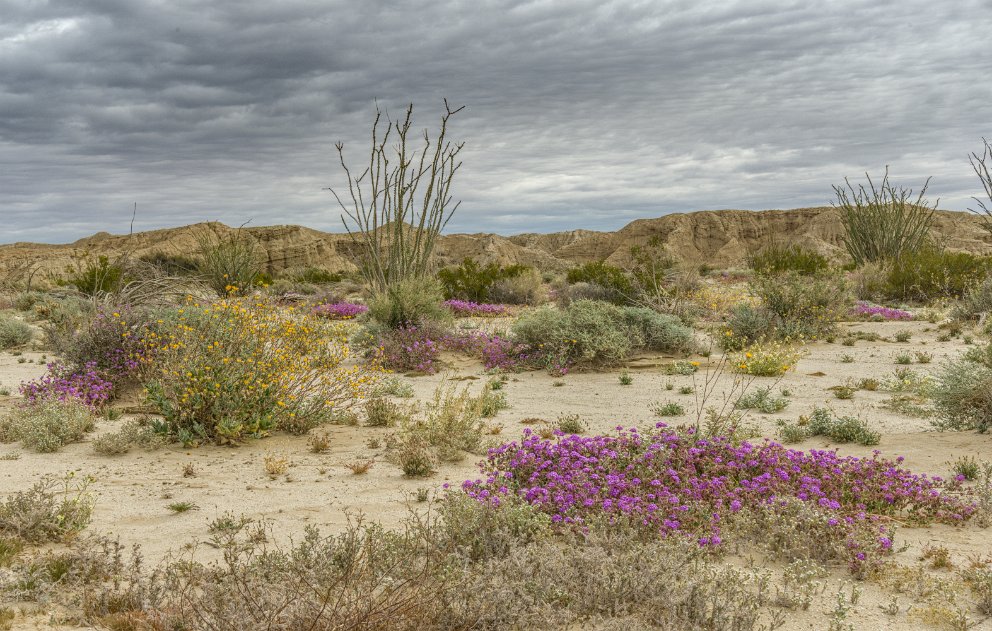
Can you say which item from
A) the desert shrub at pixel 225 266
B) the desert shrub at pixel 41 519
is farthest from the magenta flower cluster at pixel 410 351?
the desert shrub at pixel 225 266

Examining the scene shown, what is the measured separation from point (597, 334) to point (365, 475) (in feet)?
19.9

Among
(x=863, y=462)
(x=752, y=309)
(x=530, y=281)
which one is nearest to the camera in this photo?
(x=863, y=462)

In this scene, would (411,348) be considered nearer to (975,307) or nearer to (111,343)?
(111,343)

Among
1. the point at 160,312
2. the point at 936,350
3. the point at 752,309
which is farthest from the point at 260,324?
the point at 936,350

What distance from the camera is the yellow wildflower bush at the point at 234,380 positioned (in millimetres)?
6598

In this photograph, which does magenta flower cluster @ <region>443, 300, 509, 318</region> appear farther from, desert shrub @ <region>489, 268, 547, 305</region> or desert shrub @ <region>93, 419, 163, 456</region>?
desert shrub @ <region>93, 419, 163, 456</region>

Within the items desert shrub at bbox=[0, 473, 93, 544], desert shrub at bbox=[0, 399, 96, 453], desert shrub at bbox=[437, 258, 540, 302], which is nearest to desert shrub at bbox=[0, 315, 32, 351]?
desert shrub at bbox=[0, 399, 96, 453]

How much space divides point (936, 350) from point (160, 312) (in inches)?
476

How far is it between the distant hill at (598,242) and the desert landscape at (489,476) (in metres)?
39.3

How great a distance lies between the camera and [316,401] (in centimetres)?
732

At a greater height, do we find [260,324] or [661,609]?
→ [260,324]

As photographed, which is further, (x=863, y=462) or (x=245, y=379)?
(x=245, y=379)

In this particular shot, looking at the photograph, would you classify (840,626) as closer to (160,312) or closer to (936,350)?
(160,312)

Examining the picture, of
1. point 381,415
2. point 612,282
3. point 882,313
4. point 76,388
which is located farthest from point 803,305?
point 76,388
